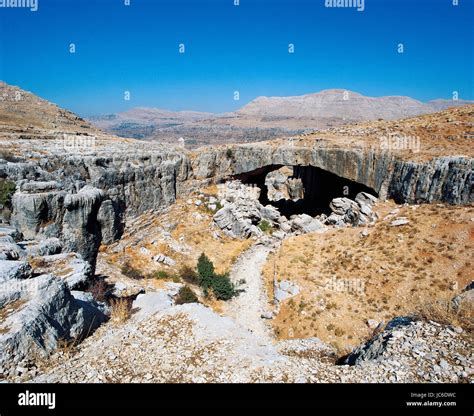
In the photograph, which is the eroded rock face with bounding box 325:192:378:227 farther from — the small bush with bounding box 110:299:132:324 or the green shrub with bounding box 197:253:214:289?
the small bush with bounding box 110:299:132:324

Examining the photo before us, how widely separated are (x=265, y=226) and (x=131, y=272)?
14853 mm

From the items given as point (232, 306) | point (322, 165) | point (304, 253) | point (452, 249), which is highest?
point (322, 165)

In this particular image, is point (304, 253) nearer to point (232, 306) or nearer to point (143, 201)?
point (232, 306)

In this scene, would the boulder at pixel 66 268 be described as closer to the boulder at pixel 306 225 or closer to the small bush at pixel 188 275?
the small bush at pixel 188 275

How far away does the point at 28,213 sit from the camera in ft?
49.0

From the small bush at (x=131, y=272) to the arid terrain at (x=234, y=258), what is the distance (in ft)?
0.53

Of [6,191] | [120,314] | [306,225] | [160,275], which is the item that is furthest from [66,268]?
[306,225]

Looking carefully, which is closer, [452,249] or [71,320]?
[71,320]

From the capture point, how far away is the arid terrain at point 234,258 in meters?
6.56

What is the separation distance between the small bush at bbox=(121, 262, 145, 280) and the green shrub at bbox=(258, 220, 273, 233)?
13.8 metres

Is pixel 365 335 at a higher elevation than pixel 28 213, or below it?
below

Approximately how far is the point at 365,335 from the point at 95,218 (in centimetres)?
1687

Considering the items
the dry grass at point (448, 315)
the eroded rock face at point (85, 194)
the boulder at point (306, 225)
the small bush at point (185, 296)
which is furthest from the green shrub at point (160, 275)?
the dry grass at point (448, 315)
